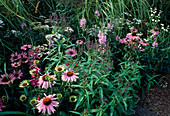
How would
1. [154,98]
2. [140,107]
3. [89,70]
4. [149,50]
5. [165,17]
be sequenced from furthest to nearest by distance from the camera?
[165,17] → [149,50] → [154,98] → [140,107] → [89,70]

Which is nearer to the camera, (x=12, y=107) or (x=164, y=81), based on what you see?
(x=12, y=107)

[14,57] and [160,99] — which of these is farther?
[160,99]

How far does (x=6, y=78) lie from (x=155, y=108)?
1868 millimetres

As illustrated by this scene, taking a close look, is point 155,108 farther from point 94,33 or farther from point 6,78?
point 6,78

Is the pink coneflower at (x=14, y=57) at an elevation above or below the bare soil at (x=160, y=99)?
above

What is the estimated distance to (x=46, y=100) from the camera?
1313mm

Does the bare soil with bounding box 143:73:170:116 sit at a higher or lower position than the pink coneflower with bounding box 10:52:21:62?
lower

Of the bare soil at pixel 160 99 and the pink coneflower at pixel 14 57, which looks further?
the bare soil at pixel 160 99

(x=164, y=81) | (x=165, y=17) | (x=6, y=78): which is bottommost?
(x=164, y=81)

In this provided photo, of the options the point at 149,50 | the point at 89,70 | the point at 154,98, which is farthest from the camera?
the point at 149,50

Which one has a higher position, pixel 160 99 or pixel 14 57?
pixel 14 57

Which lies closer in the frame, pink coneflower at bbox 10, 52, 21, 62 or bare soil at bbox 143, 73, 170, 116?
pink coneflower at bbox 10, 52, 21, 62

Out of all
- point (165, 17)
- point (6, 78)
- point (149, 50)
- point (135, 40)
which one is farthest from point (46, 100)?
point (165, 17)

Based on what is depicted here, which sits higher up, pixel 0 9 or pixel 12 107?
pixel 0 9
